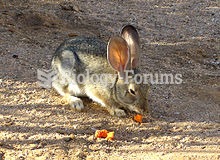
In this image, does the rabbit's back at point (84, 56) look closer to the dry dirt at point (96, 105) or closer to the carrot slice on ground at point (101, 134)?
the dry dirt at point (96, 105)

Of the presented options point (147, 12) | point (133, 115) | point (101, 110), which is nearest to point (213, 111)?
point (133, 115)

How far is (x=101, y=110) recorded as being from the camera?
6324 millimetres

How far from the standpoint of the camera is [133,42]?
20.4 feet

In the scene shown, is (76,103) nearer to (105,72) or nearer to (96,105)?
(96,105)

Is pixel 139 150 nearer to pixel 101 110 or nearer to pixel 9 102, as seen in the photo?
pixel 101 110

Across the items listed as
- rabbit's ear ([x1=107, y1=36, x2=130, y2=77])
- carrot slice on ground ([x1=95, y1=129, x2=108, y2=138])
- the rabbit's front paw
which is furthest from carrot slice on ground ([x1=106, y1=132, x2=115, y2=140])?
rabbit's ear ([x1=107, y1=36, x2=130, y2=77])

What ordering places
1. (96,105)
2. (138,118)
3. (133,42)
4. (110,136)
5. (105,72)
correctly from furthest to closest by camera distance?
(96,105) < (105,72) < (133,42) < (138,118) < (110,136)

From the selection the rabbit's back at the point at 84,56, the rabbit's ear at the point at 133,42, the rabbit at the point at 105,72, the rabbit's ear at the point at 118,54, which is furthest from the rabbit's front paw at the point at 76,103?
the rabbit's ear at the point at 133,42

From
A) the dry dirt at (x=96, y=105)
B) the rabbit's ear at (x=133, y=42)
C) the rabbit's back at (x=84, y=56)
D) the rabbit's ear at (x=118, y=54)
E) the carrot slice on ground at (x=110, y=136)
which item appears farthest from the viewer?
the rabbit's back at (x=84, y=56)

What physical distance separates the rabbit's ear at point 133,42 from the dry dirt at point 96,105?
701 millimetres

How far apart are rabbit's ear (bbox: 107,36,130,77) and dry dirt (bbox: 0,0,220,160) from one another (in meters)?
0.65

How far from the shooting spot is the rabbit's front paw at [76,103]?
20.3ft

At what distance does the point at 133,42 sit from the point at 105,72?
1.74 ft

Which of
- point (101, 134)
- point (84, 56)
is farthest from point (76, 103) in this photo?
point (101, 134)
